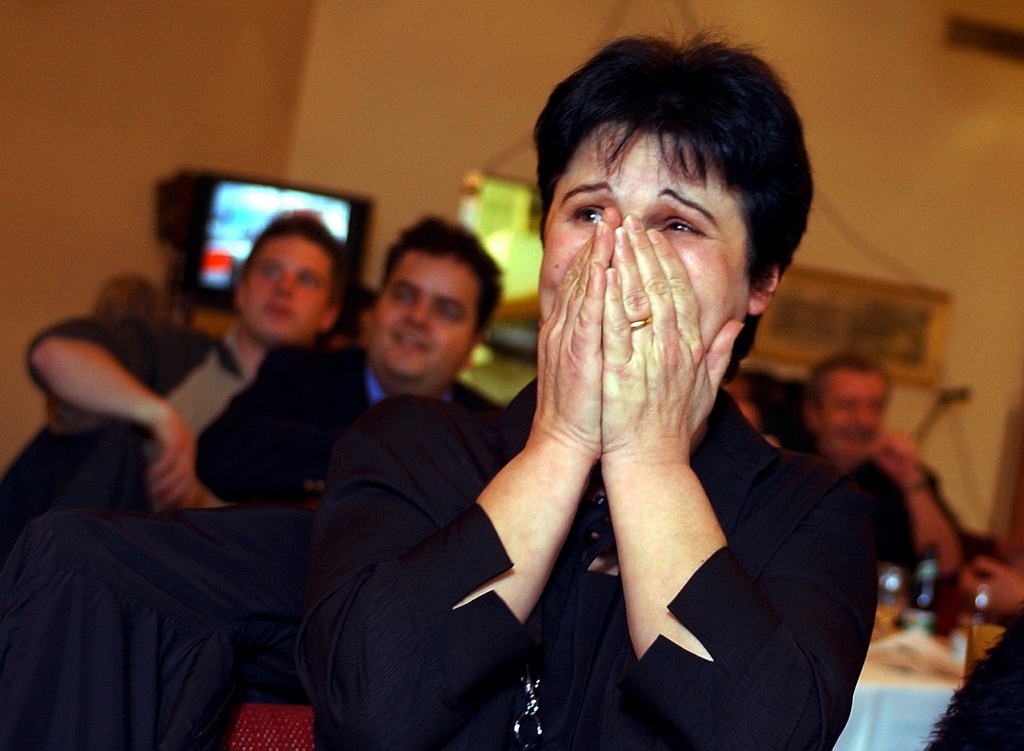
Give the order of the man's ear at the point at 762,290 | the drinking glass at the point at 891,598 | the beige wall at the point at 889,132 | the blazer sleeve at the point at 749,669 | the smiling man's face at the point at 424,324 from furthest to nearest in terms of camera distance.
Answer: the beige wall at the point at 889,132 < the smiling man's face at the point at 424,324 < the drinking glass at the point at 891,598 < the man's ear at the point at 762,290 < the blazer sleeve at the point at 749,669

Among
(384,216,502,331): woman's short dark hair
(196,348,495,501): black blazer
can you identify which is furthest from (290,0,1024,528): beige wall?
(196,348,495,501): black blazer

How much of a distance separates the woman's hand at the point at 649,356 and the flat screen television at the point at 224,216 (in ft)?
12.0

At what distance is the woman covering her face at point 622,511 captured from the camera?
1.02m

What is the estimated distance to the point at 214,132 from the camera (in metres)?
5.18

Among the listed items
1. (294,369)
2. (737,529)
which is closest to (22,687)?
(737,529)

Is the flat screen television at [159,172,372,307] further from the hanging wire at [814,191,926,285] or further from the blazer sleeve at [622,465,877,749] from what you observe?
the blazer sleeve at [622,465,877,749]

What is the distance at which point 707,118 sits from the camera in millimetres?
1256

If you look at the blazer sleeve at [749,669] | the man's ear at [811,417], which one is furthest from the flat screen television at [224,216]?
the blazer sleeve at [749,669]

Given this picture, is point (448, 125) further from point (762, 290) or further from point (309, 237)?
point (762, 290)

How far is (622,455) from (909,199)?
205 inches

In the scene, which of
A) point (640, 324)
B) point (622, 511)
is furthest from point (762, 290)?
point (622, 511)

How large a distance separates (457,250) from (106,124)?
2321mm

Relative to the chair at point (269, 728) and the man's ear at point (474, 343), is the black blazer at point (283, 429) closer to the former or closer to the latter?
the man's ear at point (474, 343)

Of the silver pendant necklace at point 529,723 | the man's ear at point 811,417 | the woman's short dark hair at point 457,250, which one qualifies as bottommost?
the man's ear at point 811,417
